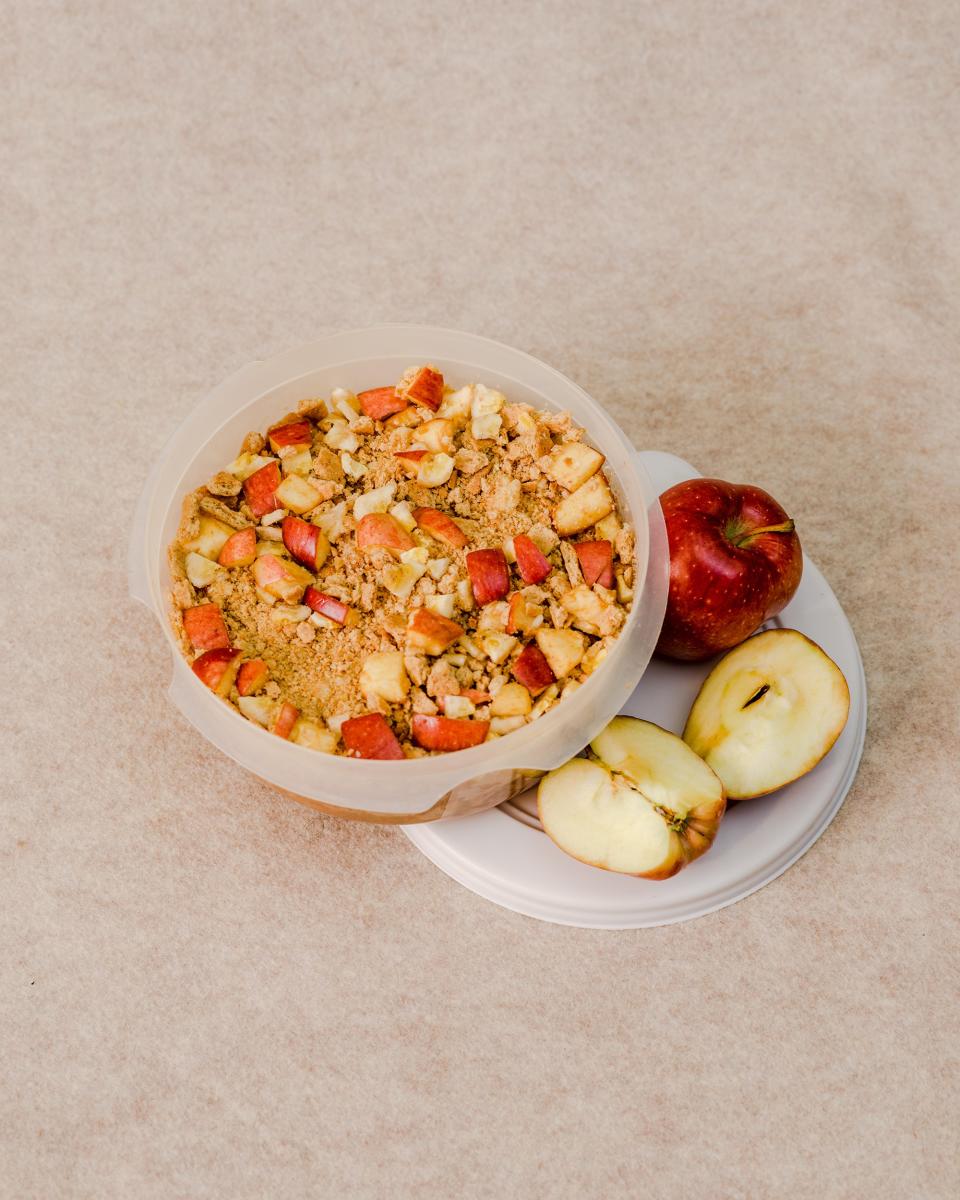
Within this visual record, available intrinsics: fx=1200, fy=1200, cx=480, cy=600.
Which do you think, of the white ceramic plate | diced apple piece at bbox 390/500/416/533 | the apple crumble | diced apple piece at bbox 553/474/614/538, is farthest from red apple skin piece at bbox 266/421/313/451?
the white ceramic plate

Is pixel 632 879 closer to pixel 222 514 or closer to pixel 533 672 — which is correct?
pixel 533 672

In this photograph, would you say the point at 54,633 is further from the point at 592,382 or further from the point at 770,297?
the point at 770,297

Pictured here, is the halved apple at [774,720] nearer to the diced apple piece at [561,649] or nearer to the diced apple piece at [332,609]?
the diced apple piece at [561,649]

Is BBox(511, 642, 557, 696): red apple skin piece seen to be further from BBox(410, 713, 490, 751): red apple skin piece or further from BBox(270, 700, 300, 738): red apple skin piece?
BBox(270, 700, 300, 738): red apple skin piece

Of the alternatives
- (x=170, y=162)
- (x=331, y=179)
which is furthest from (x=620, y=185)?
(x=170, y=162)

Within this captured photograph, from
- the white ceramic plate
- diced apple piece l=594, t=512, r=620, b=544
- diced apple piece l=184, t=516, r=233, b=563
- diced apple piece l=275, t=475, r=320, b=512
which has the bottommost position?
the white ceramic plate
